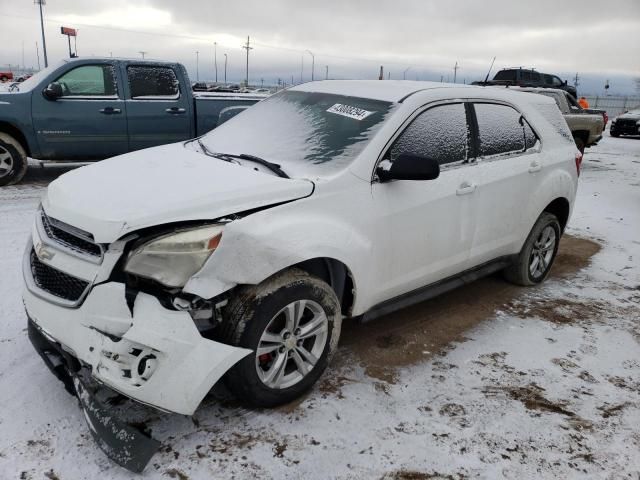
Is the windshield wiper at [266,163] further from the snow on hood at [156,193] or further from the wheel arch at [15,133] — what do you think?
the wheel arch at [15,133]

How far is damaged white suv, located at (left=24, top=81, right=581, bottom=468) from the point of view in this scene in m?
2.30

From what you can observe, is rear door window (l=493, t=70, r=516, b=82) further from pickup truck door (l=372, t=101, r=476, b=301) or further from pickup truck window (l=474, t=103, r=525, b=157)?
pickup truck door (l=372, t=101, r=476, b=301)

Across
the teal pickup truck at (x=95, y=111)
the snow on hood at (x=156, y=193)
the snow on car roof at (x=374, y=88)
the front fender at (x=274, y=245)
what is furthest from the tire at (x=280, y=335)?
the teal pickup truck at (x=95, y=111)

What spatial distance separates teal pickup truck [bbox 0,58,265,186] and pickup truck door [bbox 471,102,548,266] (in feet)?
16.4

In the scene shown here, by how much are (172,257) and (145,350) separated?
411mm

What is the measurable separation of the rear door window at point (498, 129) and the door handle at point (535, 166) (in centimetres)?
15

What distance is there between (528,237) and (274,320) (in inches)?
105

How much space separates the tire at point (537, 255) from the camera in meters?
4.49

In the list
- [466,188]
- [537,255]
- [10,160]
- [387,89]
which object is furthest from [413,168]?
[10,160]

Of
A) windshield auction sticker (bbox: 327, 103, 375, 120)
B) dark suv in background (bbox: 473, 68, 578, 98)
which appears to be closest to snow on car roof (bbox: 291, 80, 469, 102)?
windshield auction sticker (bbox: 327, 103, 375, 120)

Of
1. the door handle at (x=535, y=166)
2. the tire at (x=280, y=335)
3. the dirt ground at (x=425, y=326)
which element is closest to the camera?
the tire at (x=280, y=335)

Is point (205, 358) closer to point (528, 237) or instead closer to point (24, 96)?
point (528, 237)

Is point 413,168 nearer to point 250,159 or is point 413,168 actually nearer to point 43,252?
point 250,159

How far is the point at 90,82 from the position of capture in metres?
7.79
